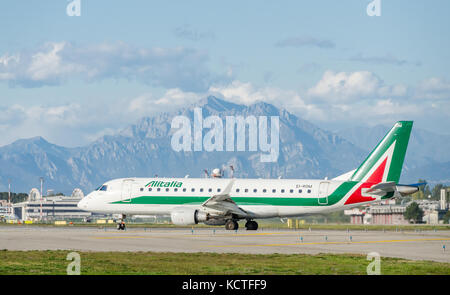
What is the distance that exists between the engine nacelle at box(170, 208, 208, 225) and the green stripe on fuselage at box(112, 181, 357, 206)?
2741 millimetres

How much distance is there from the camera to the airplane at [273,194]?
5728 cm

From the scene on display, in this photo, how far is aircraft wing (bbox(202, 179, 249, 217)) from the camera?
2229 inches

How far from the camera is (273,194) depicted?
195 feet

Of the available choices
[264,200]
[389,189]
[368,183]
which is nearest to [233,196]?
[264,200]

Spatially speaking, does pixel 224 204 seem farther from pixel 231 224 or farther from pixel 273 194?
pixel 273 194

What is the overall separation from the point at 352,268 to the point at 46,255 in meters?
14.4

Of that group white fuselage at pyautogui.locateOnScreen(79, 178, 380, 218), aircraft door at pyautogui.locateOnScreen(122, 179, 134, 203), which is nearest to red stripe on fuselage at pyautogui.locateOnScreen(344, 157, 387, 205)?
white fuselage at pyautogui.locateOnScreen(79, 178, 380, 218)

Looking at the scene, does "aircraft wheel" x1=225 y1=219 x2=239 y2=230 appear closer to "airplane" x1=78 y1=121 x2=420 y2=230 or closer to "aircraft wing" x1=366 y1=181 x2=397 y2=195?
"airplane" x1=78 y1=121 x2=420 y2=230

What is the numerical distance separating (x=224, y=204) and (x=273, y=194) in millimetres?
4489

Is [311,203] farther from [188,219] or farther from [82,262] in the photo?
[82,262]

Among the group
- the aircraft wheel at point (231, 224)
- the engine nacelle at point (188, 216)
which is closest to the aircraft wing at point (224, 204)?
the engine nacelle at point (188, 216)

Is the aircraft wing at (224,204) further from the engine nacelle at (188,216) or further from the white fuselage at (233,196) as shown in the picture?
the white fuselage at (233,196)
